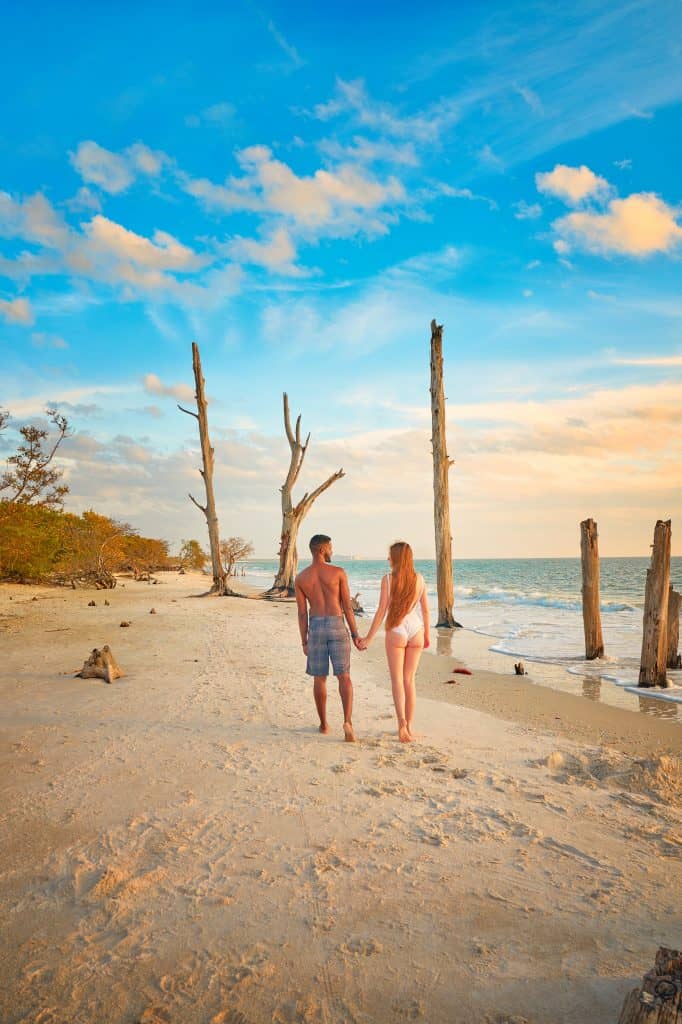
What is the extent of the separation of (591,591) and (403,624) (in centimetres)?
746

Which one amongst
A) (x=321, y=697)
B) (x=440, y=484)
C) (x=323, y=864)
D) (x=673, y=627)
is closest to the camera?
(x=323, y=864)

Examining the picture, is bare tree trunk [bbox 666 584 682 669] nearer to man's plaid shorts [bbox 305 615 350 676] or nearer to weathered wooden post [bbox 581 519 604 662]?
weathered wooden post [bbox 581 519 604 662]

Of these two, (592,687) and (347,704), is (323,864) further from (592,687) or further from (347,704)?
(592,687)

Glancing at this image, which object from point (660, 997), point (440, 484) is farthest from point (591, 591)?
point (660, 997)

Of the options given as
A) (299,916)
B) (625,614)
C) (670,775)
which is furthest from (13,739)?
(625,614)

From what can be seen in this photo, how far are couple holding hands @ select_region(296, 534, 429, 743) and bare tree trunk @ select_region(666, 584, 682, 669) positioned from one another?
6.42m

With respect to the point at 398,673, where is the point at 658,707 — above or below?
below

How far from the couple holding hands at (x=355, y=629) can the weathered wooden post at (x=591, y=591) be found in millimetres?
7229

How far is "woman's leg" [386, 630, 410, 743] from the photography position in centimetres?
580

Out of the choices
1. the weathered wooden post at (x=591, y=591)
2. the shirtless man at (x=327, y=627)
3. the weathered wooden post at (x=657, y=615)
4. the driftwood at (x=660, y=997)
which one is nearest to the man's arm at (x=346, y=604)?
the shirtless man at (x=327, y=627)

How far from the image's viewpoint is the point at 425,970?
2.59 m

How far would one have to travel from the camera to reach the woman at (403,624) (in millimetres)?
5801

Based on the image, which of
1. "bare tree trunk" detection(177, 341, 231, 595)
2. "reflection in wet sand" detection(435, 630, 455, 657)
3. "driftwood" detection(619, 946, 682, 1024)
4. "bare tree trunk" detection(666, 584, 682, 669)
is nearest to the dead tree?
"bare tree trunk" detection(177, 341, 231, 595)

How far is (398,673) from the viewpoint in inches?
229
